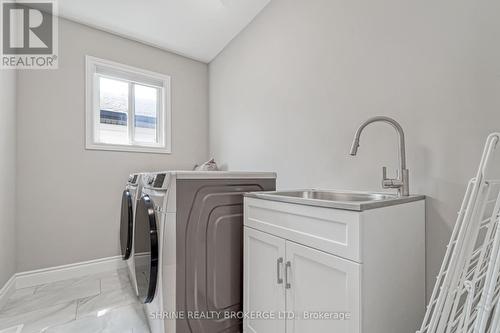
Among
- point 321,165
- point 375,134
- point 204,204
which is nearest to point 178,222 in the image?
point 204,204

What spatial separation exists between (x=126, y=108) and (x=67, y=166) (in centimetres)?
89

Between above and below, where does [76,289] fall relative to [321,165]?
below

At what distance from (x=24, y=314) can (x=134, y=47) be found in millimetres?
2683

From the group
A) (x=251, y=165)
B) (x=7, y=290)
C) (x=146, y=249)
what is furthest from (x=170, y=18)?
(x=7, y=290)

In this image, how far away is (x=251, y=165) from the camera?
93.8 inches

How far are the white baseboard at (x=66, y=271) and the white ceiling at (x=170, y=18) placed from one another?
2474 millimetres

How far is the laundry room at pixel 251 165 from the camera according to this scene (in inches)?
35.6

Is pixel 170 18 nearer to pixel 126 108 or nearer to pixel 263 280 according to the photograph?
pixel 126 108

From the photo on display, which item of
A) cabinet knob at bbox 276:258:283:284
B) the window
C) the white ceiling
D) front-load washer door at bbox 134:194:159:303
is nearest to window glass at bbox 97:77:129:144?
the window

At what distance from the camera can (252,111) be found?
7.75 feet

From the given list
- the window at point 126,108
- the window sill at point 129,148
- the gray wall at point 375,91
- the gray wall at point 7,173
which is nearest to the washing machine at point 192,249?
the gray wall at point 375,91

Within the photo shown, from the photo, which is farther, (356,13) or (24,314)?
(24,314)

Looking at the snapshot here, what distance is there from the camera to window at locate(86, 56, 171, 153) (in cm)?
248

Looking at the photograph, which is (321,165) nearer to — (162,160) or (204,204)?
(204,204)
